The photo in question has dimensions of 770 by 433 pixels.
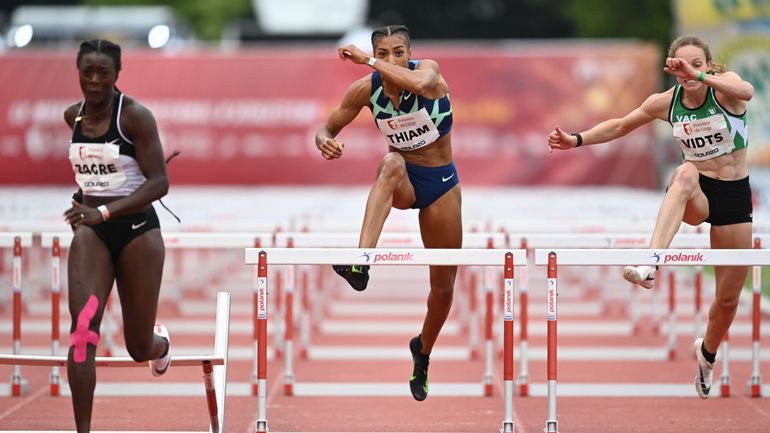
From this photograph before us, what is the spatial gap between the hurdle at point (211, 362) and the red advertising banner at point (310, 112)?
15.8m

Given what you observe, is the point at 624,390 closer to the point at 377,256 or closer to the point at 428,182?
the point at 428,182

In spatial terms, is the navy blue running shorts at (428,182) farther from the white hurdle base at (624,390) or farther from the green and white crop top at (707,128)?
the white hurdle base at (624,390)

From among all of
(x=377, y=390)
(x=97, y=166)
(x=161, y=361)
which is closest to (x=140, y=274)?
(x=97, y=166)

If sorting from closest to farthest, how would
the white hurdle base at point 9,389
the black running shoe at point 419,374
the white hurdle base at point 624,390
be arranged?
the black running shoe at point 419,374, the white hurdle base at point 9,389, the white hurdle base at point 624,390

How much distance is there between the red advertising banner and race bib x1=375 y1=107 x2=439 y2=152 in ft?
51.7

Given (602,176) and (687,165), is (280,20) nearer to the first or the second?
(602,176)

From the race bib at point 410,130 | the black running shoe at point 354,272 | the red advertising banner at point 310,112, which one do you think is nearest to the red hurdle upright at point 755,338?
the race bib at point 410,130

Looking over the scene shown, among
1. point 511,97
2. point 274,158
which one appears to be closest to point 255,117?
point 274,158

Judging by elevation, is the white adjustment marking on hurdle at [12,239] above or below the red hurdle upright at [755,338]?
above

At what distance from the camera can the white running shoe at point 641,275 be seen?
8.24m

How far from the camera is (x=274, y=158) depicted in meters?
25.3

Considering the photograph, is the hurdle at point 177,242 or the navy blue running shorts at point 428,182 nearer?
the navy blue running shorts at point 428,182

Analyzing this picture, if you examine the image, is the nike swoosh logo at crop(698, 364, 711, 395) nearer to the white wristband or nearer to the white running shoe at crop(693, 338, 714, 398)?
the white running shoe at crop(693, 338, 714, 398)

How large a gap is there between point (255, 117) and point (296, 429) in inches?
633
